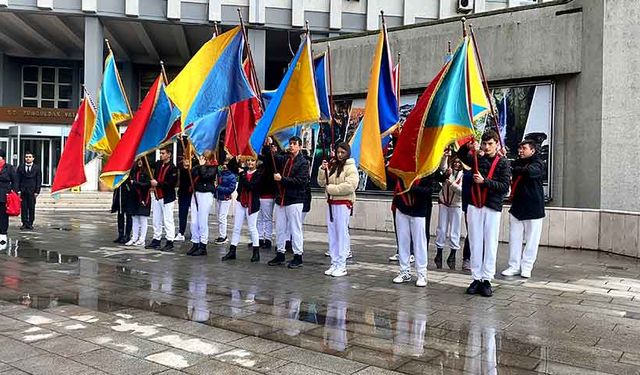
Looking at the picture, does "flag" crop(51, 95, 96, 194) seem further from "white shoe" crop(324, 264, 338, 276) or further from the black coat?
"white shoe" crop(324, 264, 338, 276)

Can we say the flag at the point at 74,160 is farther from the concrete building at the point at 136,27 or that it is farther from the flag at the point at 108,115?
the concrete building at the point at 136,27

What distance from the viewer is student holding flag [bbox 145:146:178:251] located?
37.3 feet

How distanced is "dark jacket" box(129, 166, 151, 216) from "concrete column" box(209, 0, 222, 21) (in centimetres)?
1976

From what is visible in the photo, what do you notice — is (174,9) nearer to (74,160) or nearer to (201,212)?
(74,160)

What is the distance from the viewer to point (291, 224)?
31.0ft

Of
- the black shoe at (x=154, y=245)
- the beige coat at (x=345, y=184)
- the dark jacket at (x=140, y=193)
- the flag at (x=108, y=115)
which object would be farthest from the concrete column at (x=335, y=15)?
the beige coat at (x=345, y=184)

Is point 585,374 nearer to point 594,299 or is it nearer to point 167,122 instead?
point 594,299

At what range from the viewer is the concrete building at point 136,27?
29.5 metres

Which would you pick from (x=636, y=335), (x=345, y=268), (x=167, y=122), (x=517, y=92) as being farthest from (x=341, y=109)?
(x=636, y=335)

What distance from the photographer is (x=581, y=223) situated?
43.7ft

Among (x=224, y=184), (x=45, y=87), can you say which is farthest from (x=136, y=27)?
Answer: (x=224, y=184)

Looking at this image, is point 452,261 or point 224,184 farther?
point 224,184

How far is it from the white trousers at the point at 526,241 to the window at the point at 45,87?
35.5 metres

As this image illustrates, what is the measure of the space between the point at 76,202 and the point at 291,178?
19.8 meters
